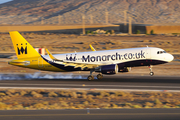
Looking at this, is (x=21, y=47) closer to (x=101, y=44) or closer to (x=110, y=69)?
(x=110, y=69)

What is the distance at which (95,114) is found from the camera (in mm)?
19547

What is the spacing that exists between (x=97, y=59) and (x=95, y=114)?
16.9m

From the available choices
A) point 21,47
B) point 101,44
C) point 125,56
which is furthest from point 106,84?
point 101,44

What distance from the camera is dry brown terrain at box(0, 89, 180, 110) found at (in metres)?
22.9

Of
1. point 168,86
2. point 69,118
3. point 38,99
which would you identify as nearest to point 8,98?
point 38,99

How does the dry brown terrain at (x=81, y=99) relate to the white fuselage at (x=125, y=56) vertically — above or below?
below

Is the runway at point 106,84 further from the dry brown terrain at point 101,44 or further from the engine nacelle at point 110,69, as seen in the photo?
the dry brown terrain at point 101,44

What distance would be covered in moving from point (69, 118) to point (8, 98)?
10269mm

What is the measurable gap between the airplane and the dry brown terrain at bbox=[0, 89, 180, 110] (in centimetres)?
712

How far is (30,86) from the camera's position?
32500 millimetres

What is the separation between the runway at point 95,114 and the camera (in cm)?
1853

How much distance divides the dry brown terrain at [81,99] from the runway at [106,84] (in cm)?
Result: 231

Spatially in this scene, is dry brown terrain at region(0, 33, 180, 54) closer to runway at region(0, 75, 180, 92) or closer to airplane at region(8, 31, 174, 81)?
airplane at region(8, 31, 174, 81)

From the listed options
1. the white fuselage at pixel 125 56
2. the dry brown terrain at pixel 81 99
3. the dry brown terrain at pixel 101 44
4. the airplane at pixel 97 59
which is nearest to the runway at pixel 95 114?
the dry brown terrain at pixel 81 99
